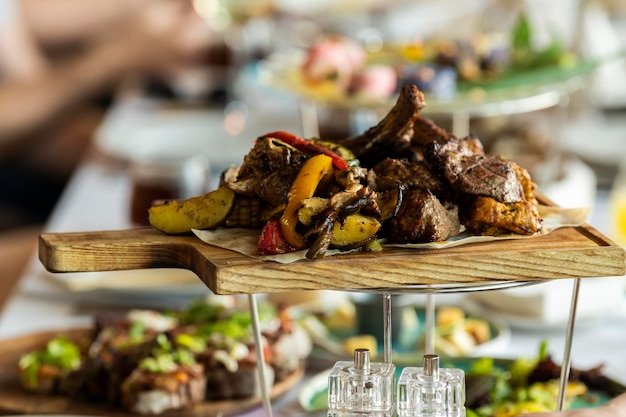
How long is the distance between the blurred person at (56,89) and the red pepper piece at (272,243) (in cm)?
358

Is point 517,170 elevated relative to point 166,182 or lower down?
elevated

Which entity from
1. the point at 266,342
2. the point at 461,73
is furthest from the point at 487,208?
the point at 461,73

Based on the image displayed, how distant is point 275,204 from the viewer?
0.98 meters

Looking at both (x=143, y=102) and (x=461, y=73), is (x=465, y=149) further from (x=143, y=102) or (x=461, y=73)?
(x=143, y=102)

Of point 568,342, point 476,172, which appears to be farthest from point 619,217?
point 476,172

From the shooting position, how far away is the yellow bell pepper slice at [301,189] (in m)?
0.91

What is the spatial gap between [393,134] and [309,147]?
0.31 feet

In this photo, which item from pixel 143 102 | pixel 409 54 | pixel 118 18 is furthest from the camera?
pixel 118 18

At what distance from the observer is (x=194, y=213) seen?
1.00m

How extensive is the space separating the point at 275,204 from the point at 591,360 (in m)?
0.81

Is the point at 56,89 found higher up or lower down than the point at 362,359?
lower down

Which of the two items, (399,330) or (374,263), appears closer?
(374,263)

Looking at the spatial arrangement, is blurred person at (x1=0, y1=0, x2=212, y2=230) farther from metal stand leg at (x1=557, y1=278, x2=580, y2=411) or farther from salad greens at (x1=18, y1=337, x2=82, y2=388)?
metal stand leg at (x1=557, y1=278, x2=580, y2=411)

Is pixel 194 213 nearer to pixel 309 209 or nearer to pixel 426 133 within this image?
pixel 309 209
